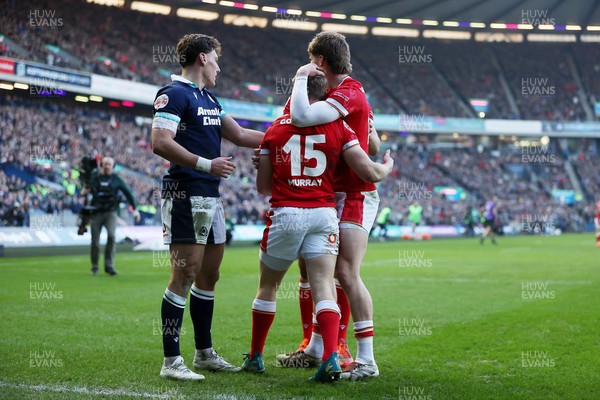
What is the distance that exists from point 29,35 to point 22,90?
107 inches

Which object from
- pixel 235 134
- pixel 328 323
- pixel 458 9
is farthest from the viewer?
pixel 458 9

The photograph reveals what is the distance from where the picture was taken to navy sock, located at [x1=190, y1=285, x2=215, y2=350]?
17.9 feet

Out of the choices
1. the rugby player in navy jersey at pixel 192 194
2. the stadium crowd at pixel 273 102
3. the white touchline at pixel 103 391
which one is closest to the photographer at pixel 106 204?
the rugby player in navy jersey at pixel 192 194

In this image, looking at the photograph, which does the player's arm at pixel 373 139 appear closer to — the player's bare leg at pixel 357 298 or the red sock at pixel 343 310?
the player's bare leg at pixel 357 298

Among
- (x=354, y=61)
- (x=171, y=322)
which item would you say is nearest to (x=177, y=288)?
(x=171, y=322)

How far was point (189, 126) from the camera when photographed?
207 inches

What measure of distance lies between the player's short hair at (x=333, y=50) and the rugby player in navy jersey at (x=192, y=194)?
820 mm

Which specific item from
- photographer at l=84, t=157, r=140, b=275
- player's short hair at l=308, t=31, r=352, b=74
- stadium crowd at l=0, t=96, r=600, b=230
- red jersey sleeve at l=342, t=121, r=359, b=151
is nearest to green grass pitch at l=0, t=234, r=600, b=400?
photographer at l=84, t=157, r=140, b=275

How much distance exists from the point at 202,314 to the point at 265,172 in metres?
1.28

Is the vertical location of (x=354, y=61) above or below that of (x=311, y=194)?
above

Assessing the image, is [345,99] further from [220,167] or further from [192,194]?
[192,194]

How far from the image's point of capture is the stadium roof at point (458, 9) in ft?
155

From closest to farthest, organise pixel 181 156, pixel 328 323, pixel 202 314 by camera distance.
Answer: pixel 328 323, pixel 181 156, pixel 202 314

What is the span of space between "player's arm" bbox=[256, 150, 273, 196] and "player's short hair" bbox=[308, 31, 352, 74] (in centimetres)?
Answer: 82
